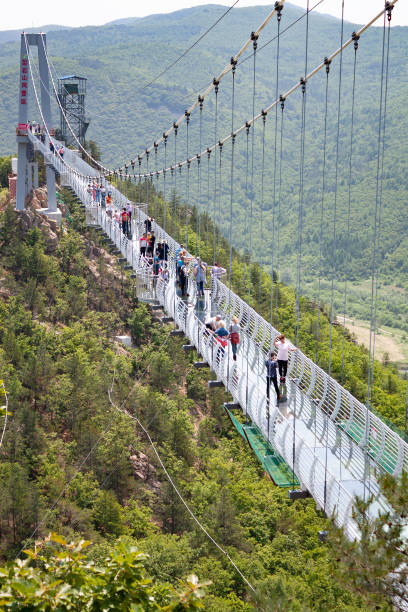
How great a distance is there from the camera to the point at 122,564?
4.22 meters

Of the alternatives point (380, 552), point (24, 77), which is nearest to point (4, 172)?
point (24, 77)

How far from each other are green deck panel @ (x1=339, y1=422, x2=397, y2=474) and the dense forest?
37.8 ft

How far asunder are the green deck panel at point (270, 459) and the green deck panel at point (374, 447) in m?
0.80

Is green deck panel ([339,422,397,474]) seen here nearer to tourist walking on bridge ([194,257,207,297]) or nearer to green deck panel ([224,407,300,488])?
green deck panel ([224,407,300,488])

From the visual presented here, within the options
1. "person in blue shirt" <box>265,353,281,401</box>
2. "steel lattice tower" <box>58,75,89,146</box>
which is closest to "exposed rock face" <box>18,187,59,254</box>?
"steel lattice tower" <box>58,75,89,146</box>

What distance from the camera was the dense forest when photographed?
2403cm

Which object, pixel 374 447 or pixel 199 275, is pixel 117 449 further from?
pixel 374 447

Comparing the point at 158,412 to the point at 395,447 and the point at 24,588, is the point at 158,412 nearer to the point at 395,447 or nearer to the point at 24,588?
the point at 395,447

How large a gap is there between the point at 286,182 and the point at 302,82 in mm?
73787

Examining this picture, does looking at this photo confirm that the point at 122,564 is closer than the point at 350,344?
Yes

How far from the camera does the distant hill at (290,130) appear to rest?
77438 mm

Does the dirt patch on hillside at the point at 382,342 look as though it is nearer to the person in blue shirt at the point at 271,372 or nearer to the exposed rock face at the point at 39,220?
the exposed rock face at the point at 39,220

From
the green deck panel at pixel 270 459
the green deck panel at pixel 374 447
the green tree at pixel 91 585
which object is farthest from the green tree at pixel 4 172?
the green tree at pixel 91 585

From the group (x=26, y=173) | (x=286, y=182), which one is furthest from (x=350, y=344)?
(x=286, y=182)
